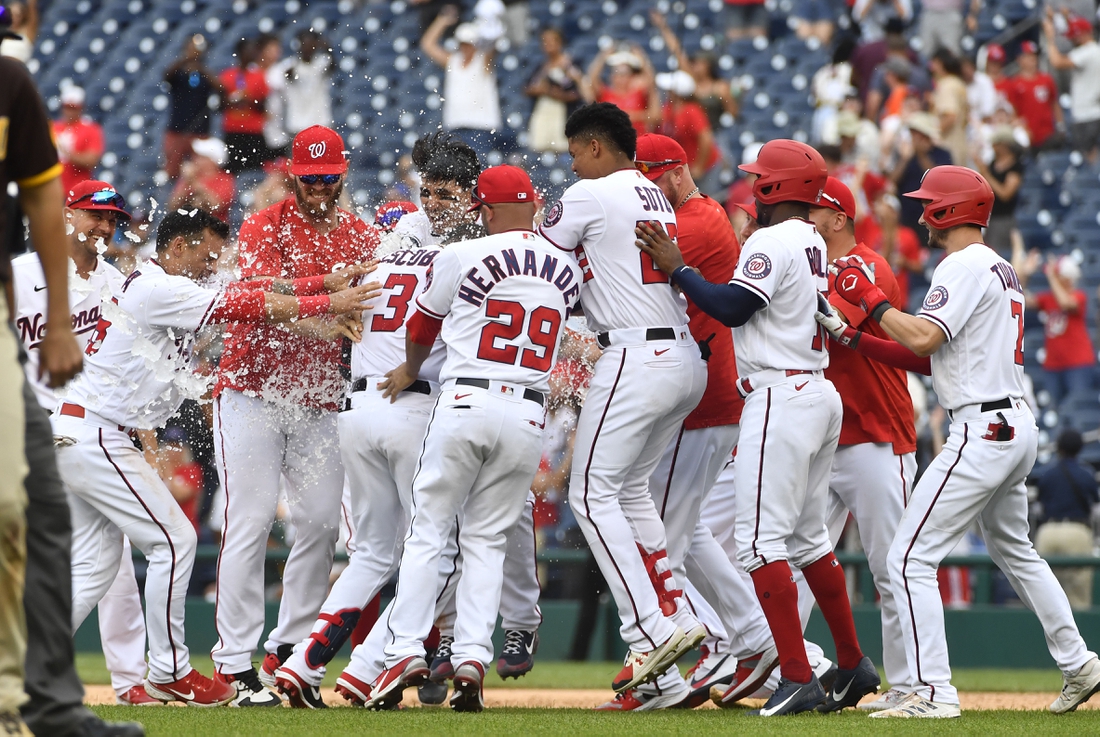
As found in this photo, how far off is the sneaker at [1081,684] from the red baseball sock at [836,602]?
2.84 feet

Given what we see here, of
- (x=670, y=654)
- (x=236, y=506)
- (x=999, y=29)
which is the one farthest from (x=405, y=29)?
(x=670, y=654)

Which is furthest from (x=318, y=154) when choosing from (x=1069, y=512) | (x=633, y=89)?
(x=633, y=89)

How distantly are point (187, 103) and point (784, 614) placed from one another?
9.13 m

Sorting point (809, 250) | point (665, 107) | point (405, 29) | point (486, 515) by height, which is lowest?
point (486, 515)

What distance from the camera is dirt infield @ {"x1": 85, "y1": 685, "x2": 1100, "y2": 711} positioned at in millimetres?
6480

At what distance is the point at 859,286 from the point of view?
19.0 feet

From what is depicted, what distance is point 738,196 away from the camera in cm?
1259

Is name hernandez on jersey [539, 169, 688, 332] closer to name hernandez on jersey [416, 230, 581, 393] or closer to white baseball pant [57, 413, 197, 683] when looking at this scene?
name hernandez on jersey [416, 230, 581, 393]

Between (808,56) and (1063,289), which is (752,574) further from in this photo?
(808,56)

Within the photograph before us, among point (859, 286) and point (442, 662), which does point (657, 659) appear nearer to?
point (442, 662)

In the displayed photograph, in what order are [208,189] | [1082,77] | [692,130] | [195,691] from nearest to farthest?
[195,691], [208,189], [692,130], [1082,77]

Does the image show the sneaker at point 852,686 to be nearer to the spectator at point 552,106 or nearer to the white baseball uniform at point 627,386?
the white baseball uniform at point 627,386

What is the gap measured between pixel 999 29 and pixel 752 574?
483 inches

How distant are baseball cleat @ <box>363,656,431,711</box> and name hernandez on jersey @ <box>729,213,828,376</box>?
68.3 inches
